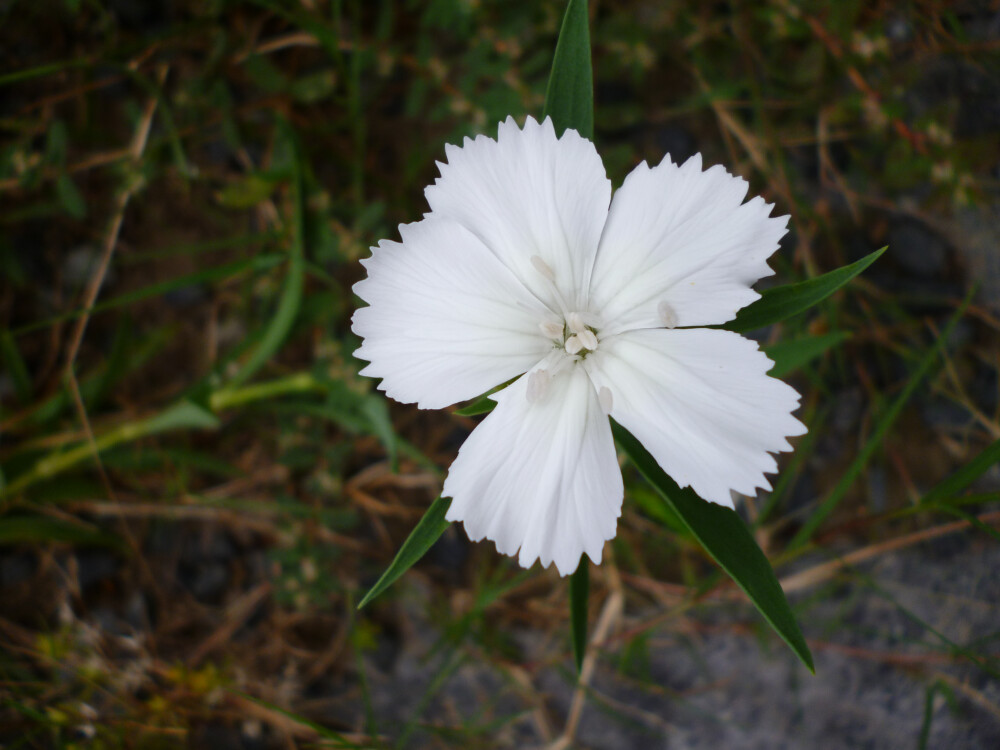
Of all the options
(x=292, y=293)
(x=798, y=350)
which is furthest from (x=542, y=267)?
(x=292, y=293)

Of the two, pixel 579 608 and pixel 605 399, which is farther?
pixel 579 608

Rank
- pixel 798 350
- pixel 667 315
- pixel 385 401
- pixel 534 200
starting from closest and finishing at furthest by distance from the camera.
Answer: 1. pixel 667 315
2. pixel 534 200
3. pixel 798 350
4. pixel 385 401

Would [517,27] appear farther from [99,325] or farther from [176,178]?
[99,325]

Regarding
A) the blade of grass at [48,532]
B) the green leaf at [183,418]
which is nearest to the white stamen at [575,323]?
the green leaf at [183,418]

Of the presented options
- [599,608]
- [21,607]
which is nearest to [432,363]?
[599,608]

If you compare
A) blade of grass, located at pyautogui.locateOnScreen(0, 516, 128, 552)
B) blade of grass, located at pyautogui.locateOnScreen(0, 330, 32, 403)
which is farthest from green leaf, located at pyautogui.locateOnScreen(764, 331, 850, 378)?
blade of grass, located at pyautogui.locateOnScreen(0, 330, 32, 403)

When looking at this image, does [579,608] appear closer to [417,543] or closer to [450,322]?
[417,543]

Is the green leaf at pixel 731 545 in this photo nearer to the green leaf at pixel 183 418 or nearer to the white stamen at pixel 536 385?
the white stamen at pixel 536 385

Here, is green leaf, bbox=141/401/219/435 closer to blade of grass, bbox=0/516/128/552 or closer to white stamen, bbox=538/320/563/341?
blade of grass, bbox=0/516/128/552
